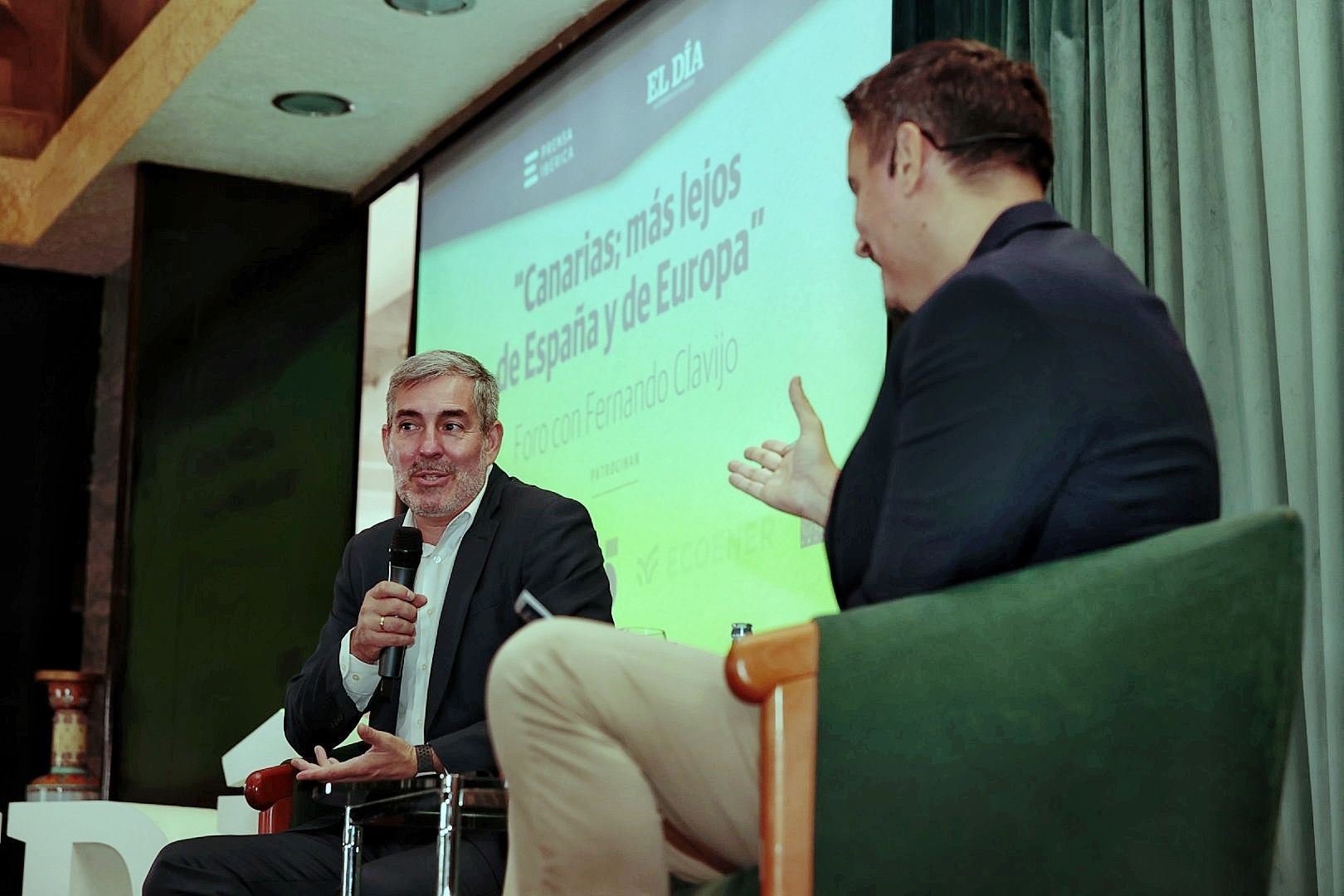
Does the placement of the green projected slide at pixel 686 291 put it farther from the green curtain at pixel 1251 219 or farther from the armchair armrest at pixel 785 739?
the armchair armrest at pixel 785 739

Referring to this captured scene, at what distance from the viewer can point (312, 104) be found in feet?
18.4

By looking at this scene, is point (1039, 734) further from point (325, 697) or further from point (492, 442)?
point (492, 442)

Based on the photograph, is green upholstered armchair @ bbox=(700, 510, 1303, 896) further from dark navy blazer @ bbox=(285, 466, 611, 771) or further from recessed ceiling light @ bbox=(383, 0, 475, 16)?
recessed ceiling light @ bbox=(383, 0, 475, 16)

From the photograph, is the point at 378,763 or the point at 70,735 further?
the point at 70,735

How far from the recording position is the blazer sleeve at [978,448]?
4.62 ft

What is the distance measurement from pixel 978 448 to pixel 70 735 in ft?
18.5

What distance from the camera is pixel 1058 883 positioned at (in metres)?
1.35

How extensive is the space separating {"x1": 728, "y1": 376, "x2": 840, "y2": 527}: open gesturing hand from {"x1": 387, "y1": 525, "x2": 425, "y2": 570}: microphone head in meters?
0.87

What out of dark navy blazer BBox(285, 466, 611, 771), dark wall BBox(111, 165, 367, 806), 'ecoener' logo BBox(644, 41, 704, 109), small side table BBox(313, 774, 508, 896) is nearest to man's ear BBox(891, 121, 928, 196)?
small side table BBox(313, 774, 508, 896)

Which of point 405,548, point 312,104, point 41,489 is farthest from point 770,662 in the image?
point 41,489

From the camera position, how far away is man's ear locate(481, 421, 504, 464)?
10.2ft

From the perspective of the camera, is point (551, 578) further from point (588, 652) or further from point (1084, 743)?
point (1084, 743)

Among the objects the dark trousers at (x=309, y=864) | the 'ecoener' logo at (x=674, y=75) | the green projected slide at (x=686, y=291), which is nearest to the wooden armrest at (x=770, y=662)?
the dark trousers at (x=309, y=864)

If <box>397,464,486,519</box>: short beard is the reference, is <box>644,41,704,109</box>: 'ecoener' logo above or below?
above
